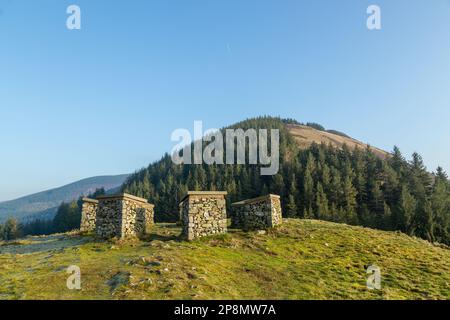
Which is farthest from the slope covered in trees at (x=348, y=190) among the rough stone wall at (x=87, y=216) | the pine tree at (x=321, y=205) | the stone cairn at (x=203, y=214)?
the rough stone wall at (x=87, y=216)

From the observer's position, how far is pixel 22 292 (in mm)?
11391

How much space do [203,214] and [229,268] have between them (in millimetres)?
6489

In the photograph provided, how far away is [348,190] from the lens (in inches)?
3012

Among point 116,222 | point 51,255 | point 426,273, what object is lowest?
point 426,273

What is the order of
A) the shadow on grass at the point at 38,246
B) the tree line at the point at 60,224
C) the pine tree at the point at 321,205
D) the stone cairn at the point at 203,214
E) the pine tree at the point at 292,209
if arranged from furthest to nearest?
the tree line at the point at 60,224, the pine tree at the point at 292,209, the pine tree at the point at 321,205, the stone cairn at the point at 203,214, the shadow on grass at the point at 38,246

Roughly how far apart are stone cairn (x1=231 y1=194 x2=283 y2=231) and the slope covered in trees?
43.7 metres

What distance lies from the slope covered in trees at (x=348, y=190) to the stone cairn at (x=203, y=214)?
4873cm

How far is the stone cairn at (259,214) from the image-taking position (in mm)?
23953

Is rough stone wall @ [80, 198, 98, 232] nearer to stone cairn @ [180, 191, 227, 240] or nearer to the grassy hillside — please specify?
the grassy hillside

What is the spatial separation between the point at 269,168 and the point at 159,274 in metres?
91.9

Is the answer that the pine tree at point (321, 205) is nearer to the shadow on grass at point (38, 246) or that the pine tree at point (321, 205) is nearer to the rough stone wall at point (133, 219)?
the rough stone wall at point (133, 219)

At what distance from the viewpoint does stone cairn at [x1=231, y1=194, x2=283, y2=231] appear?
2395 centimetres
